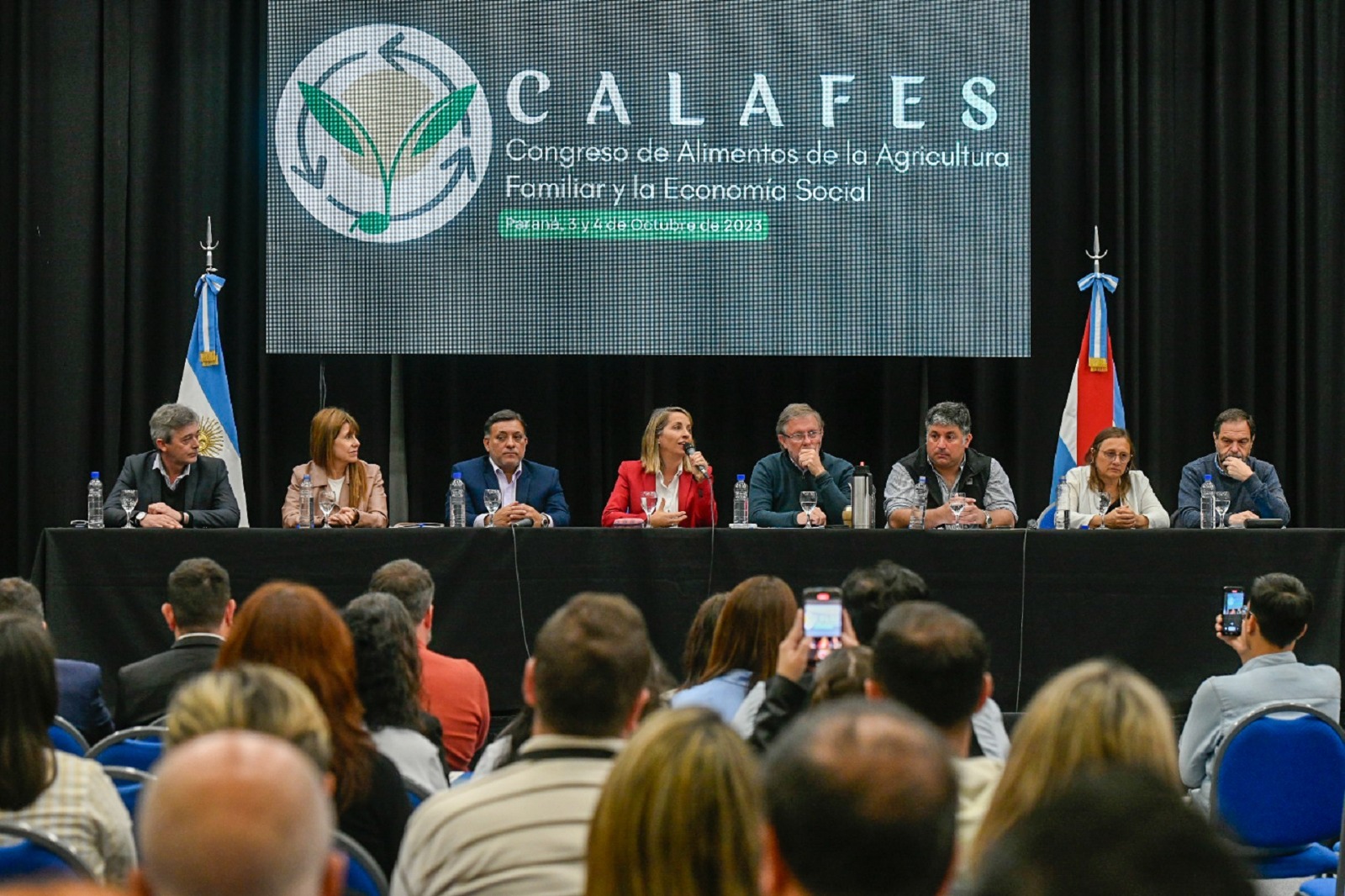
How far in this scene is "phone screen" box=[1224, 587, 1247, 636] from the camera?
4.28 meters

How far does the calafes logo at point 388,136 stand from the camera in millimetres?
6680

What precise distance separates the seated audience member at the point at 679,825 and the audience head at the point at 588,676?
17.8 inches

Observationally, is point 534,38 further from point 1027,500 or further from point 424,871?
point 424,871

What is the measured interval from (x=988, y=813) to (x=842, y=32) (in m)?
5.41

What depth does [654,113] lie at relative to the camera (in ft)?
21.8

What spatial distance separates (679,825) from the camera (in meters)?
1.40

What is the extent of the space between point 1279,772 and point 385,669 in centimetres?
185

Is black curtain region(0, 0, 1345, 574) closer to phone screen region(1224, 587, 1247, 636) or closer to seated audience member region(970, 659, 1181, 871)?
phone screen region(1224, 587, 1247, 636)

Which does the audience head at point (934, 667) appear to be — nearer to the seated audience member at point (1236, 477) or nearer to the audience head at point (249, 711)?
the audience head at point (249, 711)

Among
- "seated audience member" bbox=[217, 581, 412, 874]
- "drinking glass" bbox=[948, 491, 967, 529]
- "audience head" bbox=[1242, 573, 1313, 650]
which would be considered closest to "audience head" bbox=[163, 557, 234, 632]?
"seated audience member" bbox=[217, 581, 412, 874]

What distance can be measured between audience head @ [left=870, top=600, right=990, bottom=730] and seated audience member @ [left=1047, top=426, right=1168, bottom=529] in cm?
361

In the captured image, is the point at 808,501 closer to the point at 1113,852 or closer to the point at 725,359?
the point at 725,359

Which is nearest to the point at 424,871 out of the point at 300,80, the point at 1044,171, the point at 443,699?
the point at 443,699

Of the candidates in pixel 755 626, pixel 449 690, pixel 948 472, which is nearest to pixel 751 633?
pixel 755 626
